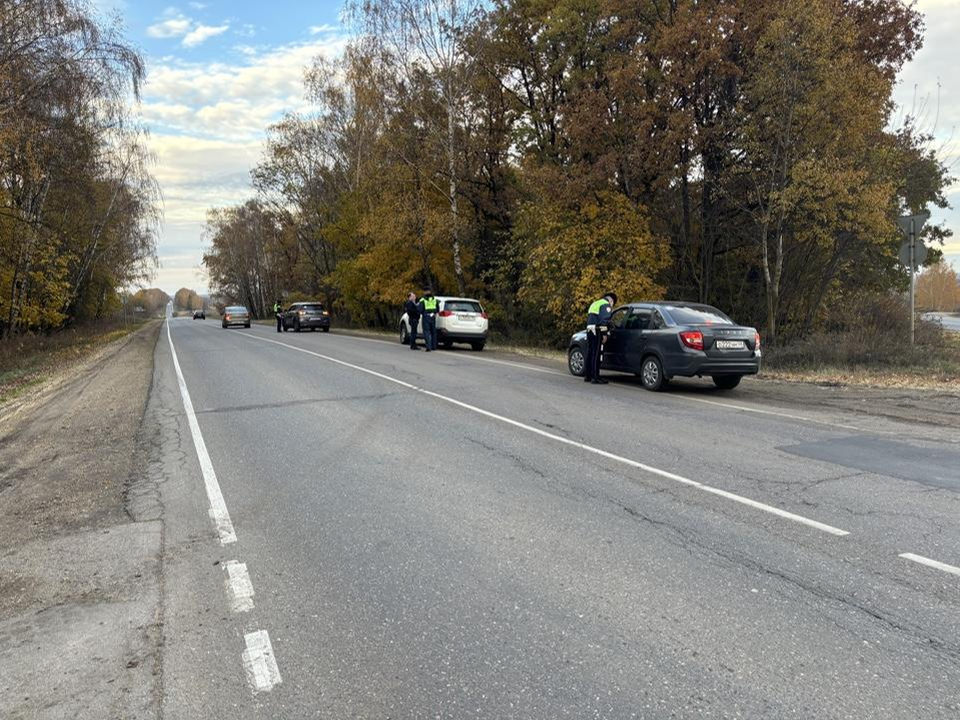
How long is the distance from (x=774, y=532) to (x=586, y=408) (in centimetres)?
529

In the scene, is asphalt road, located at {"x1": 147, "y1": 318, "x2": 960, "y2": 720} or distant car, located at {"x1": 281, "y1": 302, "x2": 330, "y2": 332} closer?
asphalt road, located at {"x1": 147, "y1": 318, "x2": 960, "y2": 720}

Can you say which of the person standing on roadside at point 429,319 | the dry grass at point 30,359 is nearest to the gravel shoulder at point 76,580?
the dry grass at point 30,359

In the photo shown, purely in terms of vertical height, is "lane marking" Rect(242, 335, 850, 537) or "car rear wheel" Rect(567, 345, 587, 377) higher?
"car rear wheel" Rect(567, 345, 587, 377)

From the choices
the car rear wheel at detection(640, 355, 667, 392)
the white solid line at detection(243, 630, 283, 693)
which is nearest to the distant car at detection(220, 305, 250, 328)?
the car rear wheel at detection(640, 355, 667, 392)

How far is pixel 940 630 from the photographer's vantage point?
315 cm

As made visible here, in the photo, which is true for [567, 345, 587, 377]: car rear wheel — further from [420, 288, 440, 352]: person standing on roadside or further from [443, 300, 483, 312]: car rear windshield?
[443, 300, 483, 312]: car rear windshield

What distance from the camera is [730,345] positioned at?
36.6 ft

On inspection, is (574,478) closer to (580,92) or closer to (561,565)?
(561,565)

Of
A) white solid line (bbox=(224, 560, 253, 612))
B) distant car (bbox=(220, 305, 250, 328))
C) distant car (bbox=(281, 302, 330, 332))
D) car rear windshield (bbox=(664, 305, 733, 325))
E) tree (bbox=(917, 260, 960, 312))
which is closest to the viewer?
white solid line (bbox=(224, 560, 253, 612))

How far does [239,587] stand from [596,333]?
978cm

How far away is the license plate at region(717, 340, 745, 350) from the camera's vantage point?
11109 millimetres

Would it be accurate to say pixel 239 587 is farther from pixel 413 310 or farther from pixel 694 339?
pixel 413 310

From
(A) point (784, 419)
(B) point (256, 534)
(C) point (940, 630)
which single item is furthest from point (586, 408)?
(C) point (940, 630)

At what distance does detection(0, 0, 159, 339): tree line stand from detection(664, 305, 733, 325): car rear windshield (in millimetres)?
14486
